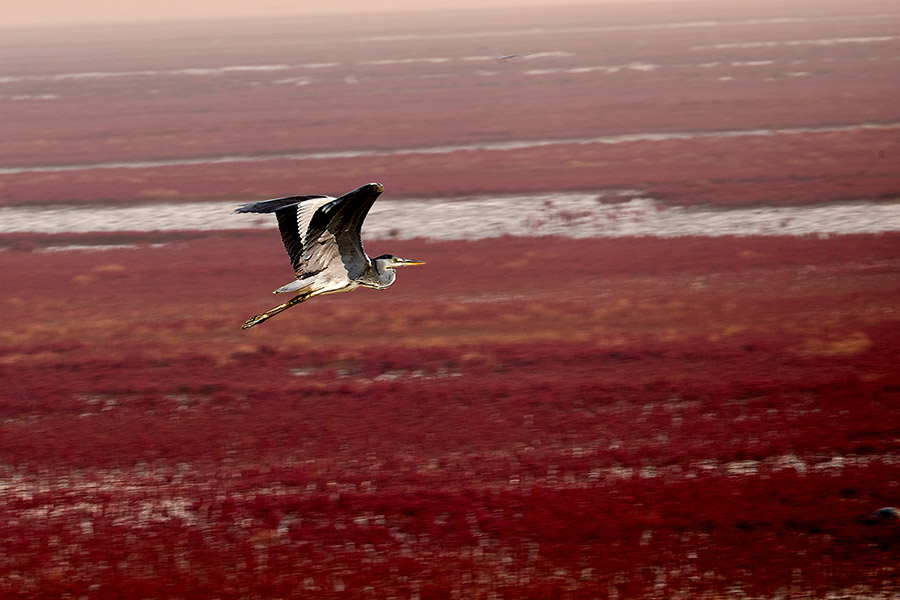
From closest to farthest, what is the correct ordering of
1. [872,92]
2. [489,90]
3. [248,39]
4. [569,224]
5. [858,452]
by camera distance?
1. [858,452]
2. [569,224]
3. [872,92]
4. [489,90]
5. [248,39]

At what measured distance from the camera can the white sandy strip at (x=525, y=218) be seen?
26.4 meters

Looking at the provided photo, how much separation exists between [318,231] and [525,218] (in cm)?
1919

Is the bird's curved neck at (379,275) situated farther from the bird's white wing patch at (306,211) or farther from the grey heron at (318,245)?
the bird's white wing patch at (306,211)

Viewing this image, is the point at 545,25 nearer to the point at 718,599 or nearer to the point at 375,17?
the point at 375,17

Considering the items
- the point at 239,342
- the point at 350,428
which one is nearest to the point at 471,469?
the point at 350,428

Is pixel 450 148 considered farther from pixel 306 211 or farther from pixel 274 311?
pixel 274 311

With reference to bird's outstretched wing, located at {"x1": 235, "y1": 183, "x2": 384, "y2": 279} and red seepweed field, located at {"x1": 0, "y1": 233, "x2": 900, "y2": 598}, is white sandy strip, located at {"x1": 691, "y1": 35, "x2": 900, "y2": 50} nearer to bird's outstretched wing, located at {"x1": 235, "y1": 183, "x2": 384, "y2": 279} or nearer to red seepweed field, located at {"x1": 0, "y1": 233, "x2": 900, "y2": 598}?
red seepweed field, located at {"x1": 0, "y1": 233, "x2": 900, "y2": 598}

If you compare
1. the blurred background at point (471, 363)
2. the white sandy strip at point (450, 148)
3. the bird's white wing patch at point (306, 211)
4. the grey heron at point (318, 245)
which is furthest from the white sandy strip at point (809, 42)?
the bird's white wing patch at point (306, 211)

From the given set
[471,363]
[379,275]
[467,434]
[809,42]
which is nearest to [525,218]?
[471,363]

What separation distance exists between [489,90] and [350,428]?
132ft

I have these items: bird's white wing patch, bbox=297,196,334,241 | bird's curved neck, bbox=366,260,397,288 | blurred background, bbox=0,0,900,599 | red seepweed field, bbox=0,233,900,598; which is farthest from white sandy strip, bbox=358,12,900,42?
bird's white wing patch, bbox=297,196,334,241

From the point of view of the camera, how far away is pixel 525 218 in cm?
2812

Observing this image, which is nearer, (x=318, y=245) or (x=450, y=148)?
(x=318, y=245)

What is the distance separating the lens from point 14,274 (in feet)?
81.8
